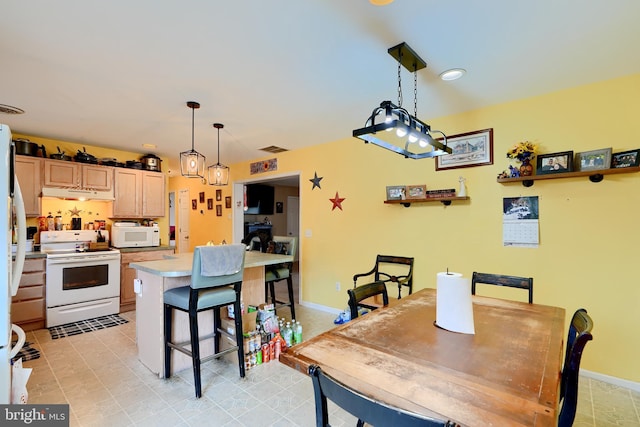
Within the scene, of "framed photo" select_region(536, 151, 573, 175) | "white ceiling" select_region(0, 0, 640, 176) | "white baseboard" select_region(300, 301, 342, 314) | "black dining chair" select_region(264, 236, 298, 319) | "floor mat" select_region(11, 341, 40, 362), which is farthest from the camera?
"white baseboard" select_region(300, 301, 342, 314)

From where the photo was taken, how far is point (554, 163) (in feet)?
8.31

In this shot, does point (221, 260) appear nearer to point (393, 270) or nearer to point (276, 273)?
point (276, 273)

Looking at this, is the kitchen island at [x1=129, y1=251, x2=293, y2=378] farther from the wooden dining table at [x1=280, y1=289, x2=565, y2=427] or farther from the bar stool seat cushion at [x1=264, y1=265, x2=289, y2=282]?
the wooden dining table at [x1=280, y1=289, x2=565, y2=427]

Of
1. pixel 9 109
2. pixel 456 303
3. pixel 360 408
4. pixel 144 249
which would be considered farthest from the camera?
pixel 144 249

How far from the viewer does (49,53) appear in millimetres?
2018

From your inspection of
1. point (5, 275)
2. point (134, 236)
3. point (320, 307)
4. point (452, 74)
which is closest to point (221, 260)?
point (5, 275)

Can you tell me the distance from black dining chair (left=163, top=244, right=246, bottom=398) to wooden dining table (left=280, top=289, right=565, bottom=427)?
1175 millimetres

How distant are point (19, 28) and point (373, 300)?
10.9ft

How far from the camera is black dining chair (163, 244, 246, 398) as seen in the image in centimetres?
219

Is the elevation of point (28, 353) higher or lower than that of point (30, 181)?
lower

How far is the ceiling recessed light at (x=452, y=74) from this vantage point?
2.28 meters

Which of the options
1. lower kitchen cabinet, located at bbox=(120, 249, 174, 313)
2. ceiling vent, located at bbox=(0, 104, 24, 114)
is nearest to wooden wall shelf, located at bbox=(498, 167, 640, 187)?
lower kitchen cabinet, located at bbox=(120, 249, 174, 313)

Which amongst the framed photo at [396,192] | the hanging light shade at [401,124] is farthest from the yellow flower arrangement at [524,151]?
the framed photo at [396,192]

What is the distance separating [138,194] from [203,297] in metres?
3.28
